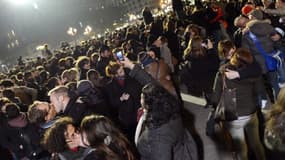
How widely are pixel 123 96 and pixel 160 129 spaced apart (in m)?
2.44

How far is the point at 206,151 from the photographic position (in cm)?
698

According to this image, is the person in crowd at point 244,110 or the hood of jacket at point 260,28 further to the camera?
the hood of jacket at point 260,28

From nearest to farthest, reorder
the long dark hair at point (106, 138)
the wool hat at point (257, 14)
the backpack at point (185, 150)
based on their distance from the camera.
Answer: the long dark hair at point (106, 138) → the backpack at point (185, 150) → the wool hat at point (257, 14)

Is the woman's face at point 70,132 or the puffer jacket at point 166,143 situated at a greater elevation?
the woman's face at point 70,132

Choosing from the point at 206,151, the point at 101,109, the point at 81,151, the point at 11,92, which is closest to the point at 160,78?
the point at 101,109

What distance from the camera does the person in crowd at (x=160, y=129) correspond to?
13.4ft

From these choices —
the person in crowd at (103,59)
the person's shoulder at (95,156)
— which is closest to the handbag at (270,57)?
the person in crowd at (103,59)

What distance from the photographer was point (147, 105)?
4.27 m

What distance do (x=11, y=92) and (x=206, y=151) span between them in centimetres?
423

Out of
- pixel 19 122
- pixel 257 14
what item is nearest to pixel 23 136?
pixel 19 122

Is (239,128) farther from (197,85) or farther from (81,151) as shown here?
(197,85)

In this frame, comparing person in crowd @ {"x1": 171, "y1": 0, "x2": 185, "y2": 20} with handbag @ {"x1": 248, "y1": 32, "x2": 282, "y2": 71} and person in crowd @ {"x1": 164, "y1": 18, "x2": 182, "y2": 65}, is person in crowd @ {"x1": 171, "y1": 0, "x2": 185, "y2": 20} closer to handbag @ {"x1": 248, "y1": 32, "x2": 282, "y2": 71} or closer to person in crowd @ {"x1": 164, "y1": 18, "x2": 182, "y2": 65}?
person in crowd @ {"x1": 164, "y1": 18, "x2": 182, "y2": 65}

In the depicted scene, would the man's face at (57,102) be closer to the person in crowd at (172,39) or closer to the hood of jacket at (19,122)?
the hood of jacket at (19,122)

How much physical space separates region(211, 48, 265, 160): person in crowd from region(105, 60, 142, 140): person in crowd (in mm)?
1531
